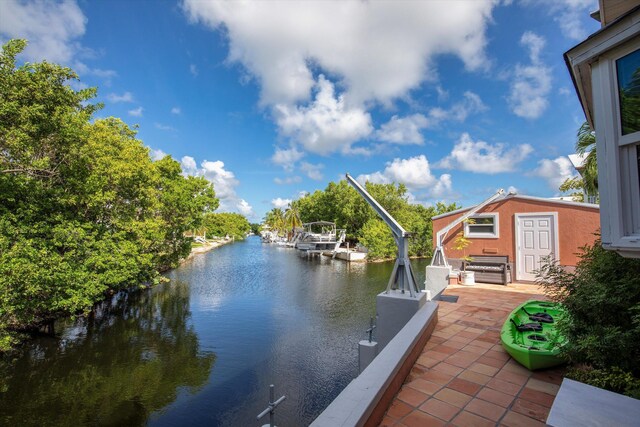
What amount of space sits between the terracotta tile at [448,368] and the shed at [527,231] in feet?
21.7

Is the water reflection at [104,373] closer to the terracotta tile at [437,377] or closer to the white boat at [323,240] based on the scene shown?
the terracotta tile at [437,377]

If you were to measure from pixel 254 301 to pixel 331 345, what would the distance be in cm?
756

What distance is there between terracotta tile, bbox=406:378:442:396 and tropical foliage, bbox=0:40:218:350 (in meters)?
9.00

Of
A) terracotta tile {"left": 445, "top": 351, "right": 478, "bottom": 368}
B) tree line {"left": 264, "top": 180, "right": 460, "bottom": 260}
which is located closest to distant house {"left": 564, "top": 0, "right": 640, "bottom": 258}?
terracotta tile {"left": 445, "top": 351, "right": 478, "bottom": 368}

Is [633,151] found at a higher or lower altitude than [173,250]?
higher

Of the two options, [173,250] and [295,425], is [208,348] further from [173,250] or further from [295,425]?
[173,250]

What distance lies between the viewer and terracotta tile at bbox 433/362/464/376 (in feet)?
12.7

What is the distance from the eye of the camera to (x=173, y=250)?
1792 cm

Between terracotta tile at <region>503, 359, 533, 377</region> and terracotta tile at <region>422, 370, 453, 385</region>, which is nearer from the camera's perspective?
terracotta tile at <region>422, 370, 453, 385</region>

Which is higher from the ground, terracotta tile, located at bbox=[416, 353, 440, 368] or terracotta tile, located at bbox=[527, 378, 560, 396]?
terracotta tile, located at bbox=[527, 378, 560, 396]

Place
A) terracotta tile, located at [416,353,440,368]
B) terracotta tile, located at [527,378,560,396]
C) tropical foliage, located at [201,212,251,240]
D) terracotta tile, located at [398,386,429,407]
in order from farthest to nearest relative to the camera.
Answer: tropical foliage, located at [201,212,251,240], terracotta tile, located at [416,353,440,368], terracotta tile, located at [527,378,560,396], terracotta tile, located at [398,386,429,407]

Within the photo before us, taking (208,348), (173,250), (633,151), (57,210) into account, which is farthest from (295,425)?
(173,250)

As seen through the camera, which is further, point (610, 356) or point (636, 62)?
point (610, 356)

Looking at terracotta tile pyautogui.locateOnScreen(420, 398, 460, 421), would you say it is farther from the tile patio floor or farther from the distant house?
the distant house
